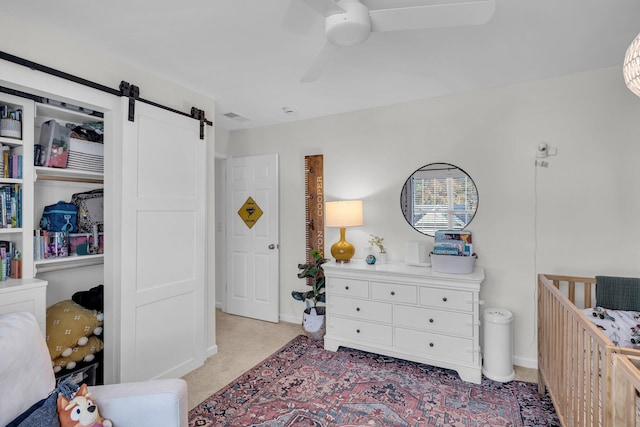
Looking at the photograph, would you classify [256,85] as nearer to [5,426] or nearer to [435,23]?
[435,23]

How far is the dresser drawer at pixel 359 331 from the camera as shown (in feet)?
9.35

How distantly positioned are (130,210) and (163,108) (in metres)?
0.84

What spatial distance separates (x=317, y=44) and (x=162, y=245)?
182 centimetres

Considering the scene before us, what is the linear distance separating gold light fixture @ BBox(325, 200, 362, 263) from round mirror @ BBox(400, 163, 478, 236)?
463 mm

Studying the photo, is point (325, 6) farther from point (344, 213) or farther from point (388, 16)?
point (344, 213)

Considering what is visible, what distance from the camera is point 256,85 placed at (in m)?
2.77

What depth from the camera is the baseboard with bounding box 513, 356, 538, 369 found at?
2.75m

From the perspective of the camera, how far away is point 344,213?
3184 millimetres

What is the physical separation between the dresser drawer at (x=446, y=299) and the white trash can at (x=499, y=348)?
9.6 inches

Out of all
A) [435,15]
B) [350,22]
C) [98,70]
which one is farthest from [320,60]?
[98,70]

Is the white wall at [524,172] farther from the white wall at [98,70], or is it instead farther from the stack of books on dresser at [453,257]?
the white wall at [98,70]

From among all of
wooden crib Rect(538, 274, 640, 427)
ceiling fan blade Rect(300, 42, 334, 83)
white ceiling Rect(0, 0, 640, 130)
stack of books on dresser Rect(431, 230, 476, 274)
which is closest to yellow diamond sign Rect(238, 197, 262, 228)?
white ceiling Rect(0, 0, 640, 130)

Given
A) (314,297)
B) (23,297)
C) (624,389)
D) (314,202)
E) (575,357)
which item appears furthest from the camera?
(314,202)

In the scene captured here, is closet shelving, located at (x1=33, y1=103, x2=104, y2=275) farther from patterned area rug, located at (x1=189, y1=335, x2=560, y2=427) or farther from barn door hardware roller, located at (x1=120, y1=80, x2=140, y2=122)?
patterned area rug, located at (x1=189, y1=335, x2=560, y2=427)
